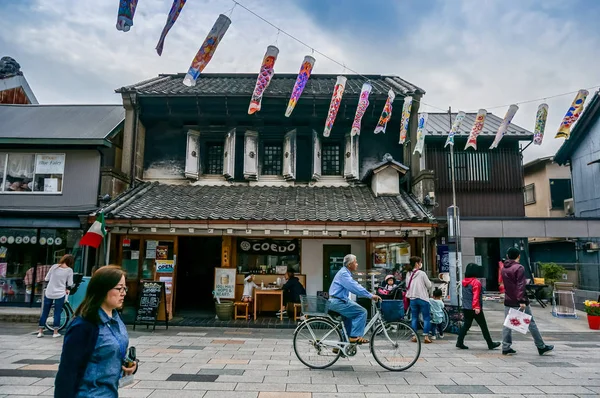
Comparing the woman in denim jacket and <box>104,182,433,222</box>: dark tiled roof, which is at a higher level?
<box>104,182,433,222</box>: dark tiled roof

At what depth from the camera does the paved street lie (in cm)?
623

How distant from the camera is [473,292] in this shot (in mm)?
9125

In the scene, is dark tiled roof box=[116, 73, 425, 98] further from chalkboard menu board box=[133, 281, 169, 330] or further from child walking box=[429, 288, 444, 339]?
child walking box=[429, 288, 444, 339]

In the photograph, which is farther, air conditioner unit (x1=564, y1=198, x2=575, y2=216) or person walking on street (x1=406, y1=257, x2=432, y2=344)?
air conditioner unit (x1=564, y1=198, x2=575, y2=216)

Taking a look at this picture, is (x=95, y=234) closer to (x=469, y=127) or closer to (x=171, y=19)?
(x=171, y=19)

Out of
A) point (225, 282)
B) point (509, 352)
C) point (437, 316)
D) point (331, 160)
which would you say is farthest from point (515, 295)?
point (331, 160)

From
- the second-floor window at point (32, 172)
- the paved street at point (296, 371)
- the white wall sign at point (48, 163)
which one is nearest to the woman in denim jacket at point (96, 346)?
the paved street at point (296, 371)

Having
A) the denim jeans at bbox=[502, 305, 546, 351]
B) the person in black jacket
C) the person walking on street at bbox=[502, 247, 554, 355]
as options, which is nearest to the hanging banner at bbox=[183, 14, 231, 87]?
the person in black jacket

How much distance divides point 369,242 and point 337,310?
21.5 ft

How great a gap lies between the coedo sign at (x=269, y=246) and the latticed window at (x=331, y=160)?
3.46 metres

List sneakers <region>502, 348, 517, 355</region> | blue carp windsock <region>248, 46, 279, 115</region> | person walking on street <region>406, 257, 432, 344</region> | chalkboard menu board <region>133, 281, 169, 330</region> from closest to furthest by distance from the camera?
sneakers <region>502, 348, 517, 355</region> → person walking on street <region>406, 257, 432, 344</region> → chalkboard menu board <region>133, 281, 169, 330</region> → blue carp windsock <region>248, 46, 279, 115</region>

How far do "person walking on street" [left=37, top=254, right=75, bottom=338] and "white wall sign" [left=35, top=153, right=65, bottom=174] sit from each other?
17.2ft

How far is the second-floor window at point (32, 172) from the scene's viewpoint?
14406mm

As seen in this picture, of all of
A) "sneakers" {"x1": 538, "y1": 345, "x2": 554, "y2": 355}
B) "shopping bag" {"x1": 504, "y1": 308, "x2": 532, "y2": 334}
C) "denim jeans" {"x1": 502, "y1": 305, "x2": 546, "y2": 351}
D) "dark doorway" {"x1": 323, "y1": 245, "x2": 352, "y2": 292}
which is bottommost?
"sneakers" {"x1": 538, "y1": 345, "x2": 554, "y2": 355}
